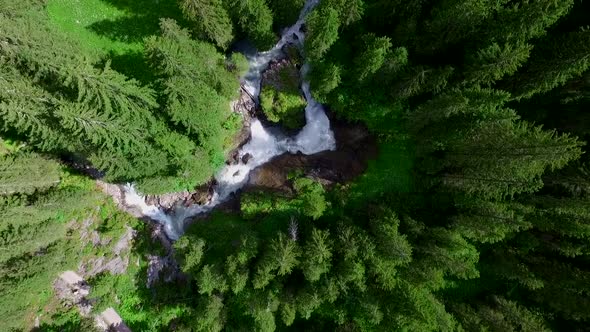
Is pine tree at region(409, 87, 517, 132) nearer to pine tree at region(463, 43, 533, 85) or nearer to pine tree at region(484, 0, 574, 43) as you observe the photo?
pine tree at region(463, 43, 533, 85)

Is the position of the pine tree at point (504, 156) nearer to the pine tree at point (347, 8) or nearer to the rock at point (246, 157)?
the pine tree at point (347, 8)

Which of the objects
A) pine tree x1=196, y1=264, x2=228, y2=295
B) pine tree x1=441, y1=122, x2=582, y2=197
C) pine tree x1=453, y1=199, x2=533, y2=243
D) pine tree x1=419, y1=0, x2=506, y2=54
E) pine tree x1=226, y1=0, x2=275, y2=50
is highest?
pine tree x1=226, y1=0, x2=275, y2=50

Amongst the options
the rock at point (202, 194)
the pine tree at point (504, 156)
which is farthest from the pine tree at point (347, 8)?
the rock at point (202, 194)

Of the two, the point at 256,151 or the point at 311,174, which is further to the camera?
the point at 256,151

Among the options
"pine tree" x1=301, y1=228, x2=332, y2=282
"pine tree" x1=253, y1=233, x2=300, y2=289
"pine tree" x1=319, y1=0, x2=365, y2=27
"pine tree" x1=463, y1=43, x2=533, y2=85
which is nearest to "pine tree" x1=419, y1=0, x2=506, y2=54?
"pine tree" x1=463, y1=43, x2=533, y2=85

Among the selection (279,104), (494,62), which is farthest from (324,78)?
(494,62)

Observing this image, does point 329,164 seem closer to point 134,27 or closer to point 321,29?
point 321,29

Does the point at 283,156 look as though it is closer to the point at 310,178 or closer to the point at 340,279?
the point at 310,178
